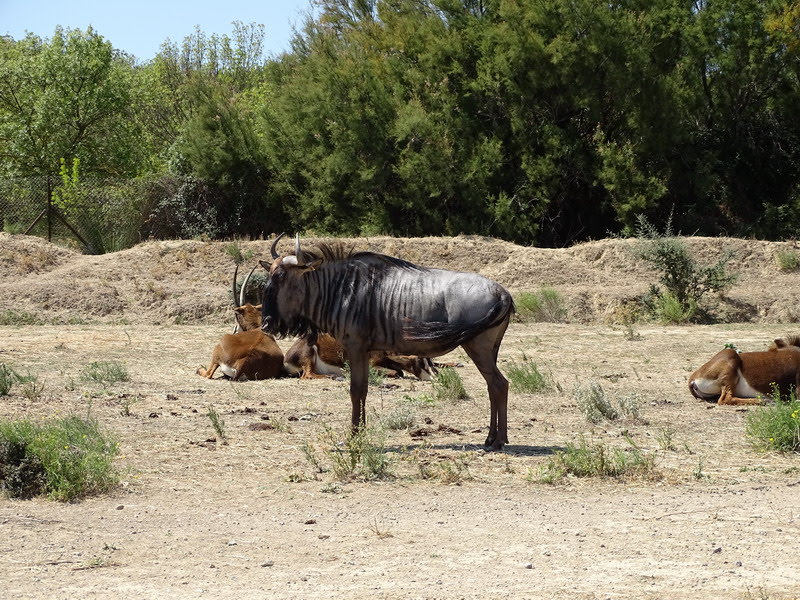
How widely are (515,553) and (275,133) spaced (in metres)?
35.2

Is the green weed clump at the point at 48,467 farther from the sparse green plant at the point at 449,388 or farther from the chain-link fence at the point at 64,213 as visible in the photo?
the chain-link fence at the point at 64,213

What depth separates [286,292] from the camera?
11.5 meters

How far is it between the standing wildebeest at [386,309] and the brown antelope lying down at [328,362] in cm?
478

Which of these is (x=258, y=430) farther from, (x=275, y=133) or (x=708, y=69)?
(x=708, y=69)

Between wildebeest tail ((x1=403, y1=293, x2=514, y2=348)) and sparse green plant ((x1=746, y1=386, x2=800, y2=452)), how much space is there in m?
2.64

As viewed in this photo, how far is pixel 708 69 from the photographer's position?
42.2 m

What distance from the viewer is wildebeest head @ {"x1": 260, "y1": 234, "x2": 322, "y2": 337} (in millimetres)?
11492

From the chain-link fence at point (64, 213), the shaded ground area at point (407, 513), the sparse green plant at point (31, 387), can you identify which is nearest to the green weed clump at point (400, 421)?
the shaded ground area at point (407, 513)

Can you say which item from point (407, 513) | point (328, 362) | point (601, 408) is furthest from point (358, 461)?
point (328, 362)

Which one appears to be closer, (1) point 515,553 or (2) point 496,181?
(1) point 515,553

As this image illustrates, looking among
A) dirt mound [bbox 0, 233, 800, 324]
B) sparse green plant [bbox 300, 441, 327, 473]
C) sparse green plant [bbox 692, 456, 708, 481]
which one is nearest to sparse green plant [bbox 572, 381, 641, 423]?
sparse green plant [bbox 692, 456, 708, 481]

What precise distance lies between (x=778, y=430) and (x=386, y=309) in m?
3.83

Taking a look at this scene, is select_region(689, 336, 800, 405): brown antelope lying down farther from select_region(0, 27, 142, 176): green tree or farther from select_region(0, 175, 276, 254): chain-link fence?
select_region(0, 27, 142, 176): green tree

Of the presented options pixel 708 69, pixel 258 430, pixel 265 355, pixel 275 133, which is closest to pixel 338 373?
pixel 265 355
